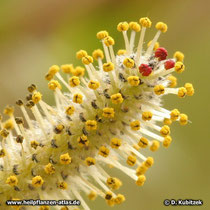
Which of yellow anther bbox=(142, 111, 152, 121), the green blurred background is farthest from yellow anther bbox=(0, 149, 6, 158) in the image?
the green blurred background

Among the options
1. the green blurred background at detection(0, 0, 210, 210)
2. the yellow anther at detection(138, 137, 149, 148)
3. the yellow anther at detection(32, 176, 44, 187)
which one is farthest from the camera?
the green blurred background at detection(0, 0, 210, 210)

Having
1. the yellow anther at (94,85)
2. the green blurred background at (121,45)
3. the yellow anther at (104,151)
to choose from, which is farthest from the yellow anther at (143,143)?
the green blurred background at (121,45)

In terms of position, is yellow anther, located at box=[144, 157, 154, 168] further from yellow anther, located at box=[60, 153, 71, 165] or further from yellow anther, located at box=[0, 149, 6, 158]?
yellow anther, located at box=[0, 149, 6, 158]

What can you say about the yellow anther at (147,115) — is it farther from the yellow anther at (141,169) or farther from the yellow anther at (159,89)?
the yellow anther at (141,169)

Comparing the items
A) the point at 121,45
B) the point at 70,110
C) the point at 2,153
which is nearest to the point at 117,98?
the point at 70,110

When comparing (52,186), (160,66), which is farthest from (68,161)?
(160,66)

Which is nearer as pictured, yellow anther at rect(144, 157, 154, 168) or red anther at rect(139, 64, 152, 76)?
red anther at rect(139, 64, 152, 76)

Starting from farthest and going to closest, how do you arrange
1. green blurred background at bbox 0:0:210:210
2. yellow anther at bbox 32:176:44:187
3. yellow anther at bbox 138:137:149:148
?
green blurred background at bbox 0:0:210:210 → yellow anther at bbox 138:137:149:148 → yellow anther at bbox 32:176:44:187
